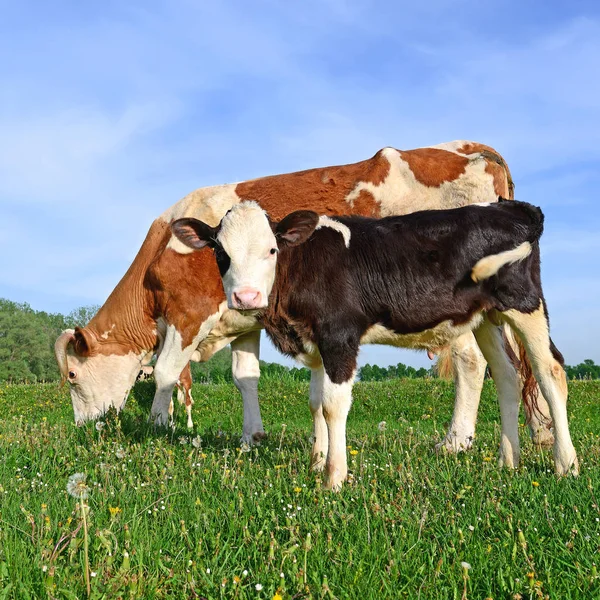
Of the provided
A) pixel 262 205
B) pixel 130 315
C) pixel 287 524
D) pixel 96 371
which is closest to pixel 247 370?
pixel 130 315

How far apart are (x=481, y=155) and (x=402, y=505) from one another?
20.4 feet

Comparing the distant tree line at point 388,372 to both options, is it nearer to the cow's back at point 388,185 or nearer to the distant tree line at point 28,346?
the cow's back at point 388,185

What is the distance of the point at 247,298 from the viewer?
5.68 m

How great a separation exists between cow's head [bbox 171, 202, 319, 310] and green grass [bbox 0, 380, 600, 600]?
1.50 metres

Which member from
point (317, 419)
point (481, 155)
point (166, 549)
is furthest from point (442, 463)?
point (481, 155)

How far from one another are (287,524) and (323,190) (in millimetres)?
5958

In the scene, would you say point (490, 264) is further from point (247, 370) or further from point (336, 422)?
point (247, 370)

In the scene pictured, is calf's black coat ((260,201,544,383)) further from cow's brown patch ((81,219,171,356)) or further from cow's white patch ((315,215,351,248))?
cow's brown patch ((81,219,171,356))

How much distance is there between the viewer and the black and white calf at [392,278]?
607cm

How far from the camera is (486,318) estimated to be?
6.77 m

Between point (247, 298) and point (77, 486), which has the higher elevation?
point (247, 298)

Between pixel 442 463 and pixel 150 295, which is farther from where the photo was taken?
pixel 150 295

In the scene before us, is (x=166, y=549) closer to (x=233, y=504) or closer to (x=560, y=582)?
(x=233, y=504)

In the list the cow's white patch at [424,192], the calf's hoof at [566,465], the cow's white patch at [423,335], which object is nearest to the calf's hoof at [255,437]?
the cow's white patch at [423,335]
